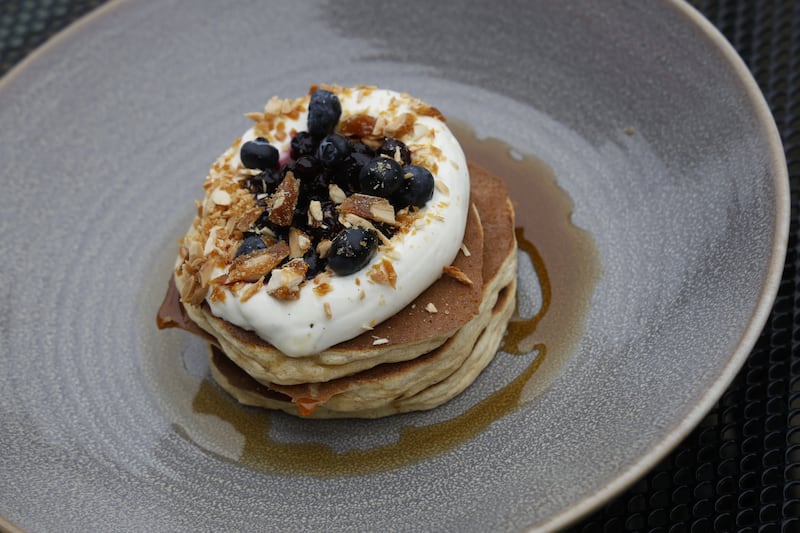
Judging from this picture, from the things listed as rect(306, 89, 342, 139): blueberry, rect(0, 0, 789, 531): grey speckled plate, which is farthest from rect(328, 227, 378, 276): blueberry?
Result: rect(0, 0, 789, 531): grey speckled plate

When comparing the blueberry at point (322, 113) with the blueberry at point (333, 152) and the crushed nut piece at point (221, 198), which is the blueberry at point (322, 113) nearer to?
the blueberry at point (333, 152)

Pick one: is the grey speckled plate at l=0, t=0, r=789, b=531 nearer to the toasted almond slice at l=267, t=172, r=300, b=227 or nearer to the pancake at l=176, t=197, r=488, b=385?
the pancake at l=176, t=197, r=488, b=385

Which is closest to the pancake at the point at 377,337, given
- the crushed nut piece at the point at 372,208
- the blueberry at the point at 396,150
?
the crushed nut piece at the point at 372,208

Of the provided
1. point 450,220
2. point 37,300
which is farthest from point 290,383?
point 37,300

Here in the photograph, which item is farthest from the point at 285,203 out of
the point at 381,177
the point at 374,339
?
the point at 374,339

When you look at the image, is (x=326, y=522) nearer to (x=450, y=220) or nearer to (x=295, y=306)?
(x=295, y=306)

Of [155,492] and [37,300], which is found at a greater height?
[37,300]

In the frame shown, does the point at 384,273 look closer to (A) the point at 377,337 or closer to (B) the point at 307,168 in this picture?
(A) the point at 377,337
